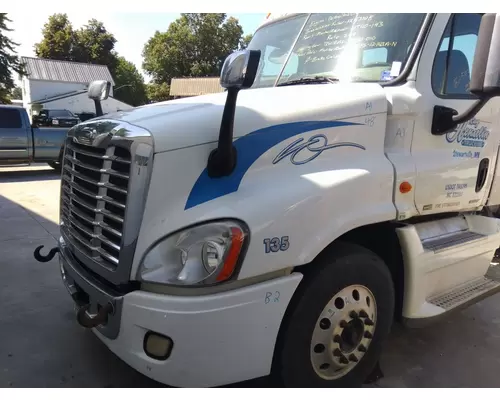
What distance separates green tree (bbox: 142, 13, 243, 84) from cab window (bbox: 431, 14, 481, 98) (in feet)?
147

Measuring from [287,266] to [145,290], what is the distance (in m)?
0.75

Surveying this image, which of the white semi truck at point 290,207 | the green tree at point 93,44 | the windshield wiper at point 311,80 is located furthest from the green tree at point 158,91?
the white semi truck at point 290,207

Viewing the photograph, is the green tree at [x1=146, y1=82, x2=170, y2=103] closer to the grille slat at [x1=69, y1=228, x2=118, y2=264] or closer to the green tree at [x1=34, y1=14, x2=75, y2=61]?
the green tree at [x1=34, y1=14, x2=75, y2=61]

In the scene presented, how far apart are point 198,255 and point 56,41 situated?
60.7 metres

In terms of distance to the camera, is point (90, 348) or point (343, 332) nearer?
point (343, 332)

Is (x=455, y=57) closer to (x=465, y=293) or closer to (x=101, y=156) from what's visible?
(x=465, y=293)

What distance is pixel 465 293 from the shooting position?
11.7ft

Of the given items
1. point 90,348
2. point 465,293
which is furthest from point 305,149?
point 90,348

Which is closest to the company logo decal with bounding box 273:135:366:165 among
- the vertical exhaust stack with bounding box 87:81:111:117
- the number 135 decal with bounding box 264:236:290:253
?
the number 135 decal with bounding box 264:236:290:253

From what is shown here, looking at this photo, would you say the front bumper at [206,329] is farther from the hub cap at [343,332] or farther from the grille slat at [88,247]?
the hub cap at [343,332]

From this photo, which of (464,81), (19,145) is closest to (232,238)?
(464,81)

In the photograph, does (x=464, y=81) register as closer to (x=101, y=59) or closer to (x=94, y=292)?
(x=94, y=292)

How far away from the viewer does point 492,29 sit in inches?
105

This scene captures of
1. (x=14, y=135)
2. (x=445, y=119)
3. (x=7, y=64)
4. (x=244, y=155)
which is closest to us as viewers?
(x=244, y=155)
